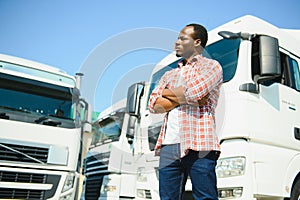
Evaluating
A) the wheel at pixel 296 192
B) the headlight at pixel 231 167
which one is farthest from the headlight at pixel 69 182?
the wheel at pixel 296 192

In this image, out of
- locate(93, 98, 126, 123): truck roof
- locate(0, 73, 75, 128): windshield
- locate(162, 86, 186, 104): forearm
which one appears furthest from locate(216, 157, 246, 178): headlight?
locate(93, 98, 126, 123): truck roof

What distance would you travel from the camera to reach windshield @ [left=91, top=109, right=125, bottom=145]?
21.0 feet

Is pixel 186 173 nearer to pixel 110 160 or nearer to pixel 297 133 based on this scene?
pixel 297 133

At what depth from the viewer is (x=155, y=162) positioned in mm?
4363

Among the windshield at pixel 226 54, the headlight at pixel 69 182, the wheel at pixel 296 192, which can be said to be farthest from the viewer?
the headlight at pixel 69 182

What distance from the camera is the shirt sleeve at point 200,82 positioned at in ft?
6.16

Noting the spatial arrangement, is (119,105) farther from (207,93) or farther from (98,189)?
(207,93)

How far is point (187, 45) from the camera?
6.84 feet

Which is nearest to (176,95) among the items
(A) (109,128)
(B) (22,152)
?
(B) (22,152)

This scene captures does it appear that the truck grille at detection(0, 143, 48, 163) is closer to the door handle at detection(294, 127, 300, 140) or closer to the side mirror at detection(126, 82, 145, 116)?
the side mirror at detection(126, 82, 145, 116)

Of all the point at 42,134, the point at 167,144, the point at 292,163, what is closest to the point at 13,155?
the point at 42,134

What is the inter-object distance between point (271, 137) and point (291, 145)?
36 cm

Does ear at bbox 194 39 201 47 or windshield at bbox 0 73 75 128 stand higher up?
windshield at bbox 0 73 75 128

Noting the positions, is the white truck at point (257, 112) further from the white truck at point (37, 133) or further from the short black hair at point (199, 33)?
the white truck at point (37, 133)
